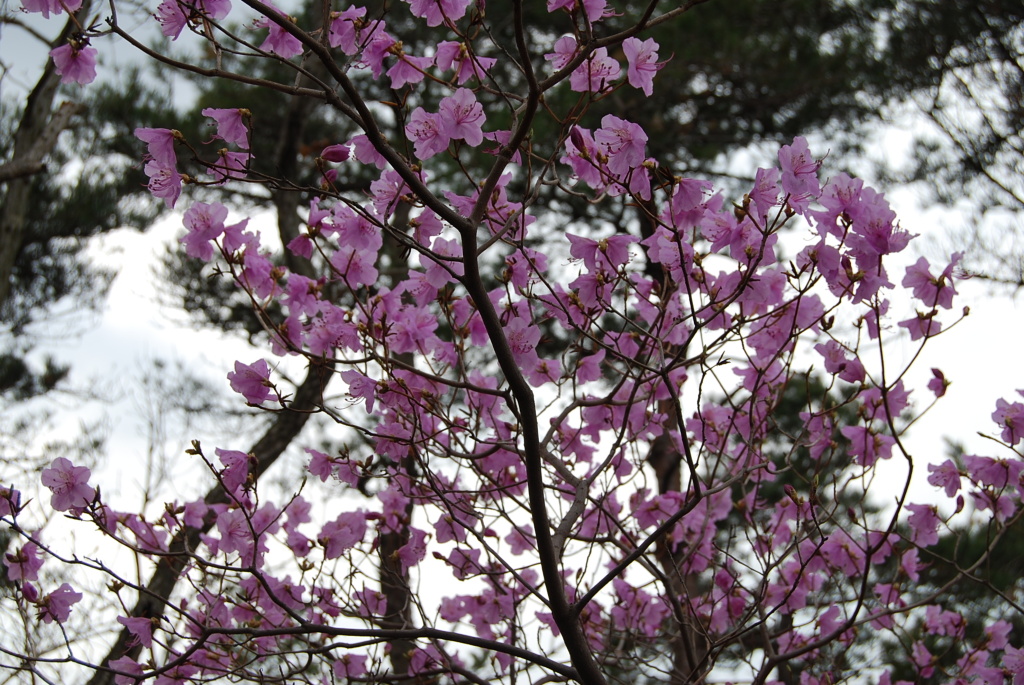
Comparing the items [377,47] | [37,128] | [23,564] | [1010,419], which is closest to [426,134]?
[377,47]

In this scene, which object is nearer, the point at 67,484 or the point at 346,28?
the point at 346,28

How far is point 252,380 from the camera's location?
2.07 metres

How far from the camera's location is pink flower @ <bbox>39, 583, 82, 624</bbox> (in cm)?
202

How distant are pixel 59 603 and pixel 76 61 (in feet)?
4.25

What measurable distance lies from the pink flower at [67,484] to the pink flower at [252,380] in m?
0.39

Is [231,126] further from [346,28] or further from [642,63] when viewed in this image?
[642,63]

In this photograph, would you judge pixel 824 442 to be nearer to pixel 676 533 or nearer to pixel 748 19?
pixel 676 533

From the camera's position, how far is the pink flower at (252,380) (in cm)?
205

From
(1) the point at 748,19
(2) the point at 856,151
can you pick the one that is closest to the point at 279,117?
(1) the point at 748,19

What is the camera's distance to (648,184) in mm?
1751

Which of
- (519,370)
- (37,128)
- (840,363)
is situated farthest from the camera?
(37,128)

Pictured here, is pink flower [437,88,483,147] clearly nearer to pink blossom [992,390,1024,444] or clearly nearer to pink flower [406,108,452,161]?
pink flower [406,108,452,161]

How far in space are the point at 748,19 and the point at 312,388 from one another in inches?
158

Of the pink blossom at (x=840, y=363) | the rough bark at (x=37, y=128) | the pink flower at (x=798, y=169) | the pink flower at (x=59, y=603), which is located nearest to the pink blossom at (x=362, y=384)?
the pink flower at (x=59, y=603)
